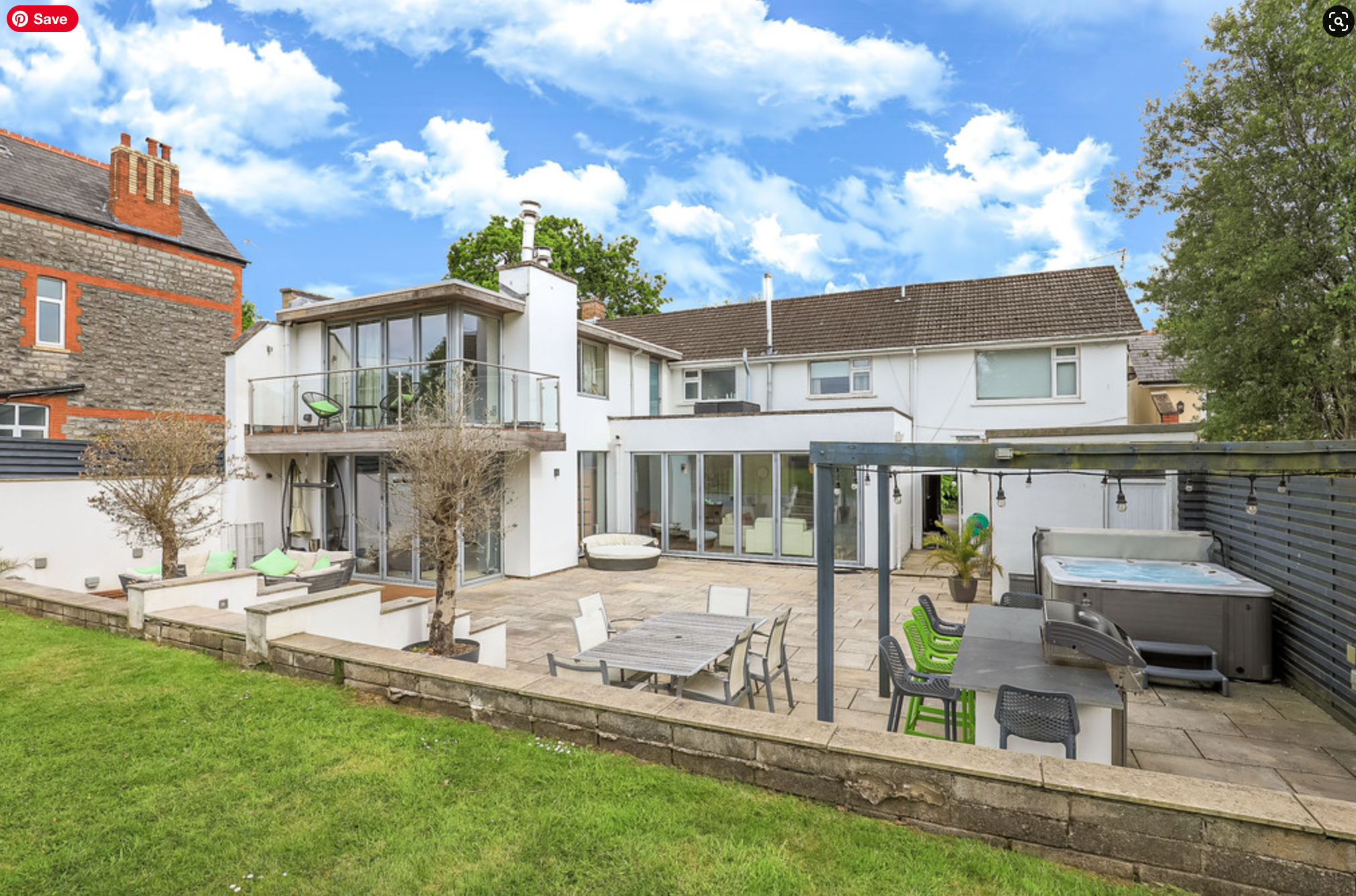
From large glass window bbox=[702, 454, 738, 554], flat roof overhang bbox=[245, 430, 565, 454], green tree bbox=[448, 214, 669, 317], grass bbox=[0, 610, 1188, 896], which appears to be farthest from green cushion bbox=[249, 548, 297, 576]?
green tree bbox=[448, 214, 669, 317]

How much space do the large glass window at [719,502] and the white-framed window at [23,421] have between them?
52.5ft

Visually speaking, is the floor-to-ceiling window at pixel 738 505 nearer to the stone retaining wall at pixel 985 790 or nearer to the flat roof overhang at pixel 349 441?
the flat roof overhang at pixel 349 441

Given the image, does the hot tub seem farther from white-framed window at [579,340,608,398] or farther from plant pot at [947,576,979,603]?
white-framed window at [579,340,608,398]

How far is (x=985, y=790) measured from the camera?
131 inches

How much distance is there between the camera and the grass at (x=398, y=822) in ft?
10.3

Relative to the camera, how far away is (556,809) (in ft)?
12.2

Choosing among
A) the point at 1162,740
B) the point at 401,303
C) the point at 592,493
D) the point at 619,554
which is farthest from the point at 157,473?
the point at 1162,740

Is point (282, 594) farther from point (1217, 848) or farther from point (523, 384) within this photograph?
point (1217, 848)

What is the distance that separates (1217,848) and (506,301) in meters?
12.2

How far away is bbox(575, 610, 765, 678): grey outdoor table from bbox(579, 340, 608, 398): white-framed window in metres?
9.04

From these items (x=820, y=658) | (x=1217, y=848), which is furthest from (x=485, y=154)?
(x=1217, y=848)

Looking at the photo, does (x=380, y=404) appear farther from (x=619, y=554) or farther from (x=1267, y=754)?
(x=1267, y=754)

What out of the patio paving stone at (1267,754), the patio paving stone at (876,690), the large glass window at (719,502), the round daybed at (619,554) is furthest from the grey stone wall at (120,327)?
the patio paving stone at (1267,754)

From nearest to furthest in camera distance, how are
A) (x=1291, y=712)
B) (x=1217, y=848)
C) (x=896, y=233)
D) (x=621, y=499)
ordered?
(x=1217, y=848)
(x=1291, y=712)
(x=621, y=499)
(x=896, y=233)
